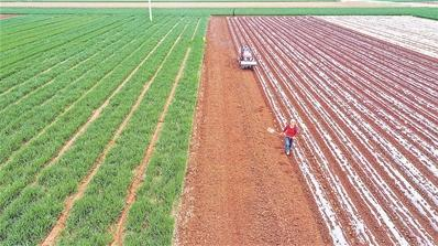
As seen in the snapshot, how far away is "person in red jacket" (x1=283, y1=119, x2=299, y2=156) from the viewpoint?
11287 millimetres

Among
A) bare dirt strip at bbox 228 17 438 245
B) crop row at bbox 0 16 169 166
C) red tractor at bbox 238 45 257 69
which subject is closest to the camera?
bare dirt strip at bbox 228 17 438 245

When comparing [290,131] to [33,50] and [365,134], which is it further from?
[33,50]

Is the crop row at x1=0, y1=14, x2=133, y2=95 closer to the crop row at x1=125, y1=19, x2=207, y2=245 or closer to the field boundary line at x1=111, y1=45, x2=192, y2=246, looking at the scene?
the field boundary line at x1=111, y1=45, x2=192, y2=246

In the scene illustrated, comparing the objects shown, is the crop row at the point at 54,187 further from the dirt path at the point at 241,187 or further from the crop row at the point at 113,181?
the dirt path at the point at 241,187

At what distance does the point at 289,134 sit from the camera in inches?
449

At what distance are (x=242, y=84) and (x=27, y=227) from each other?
44.4 feet

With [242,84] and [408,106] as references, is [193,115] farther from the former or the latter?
[408,106]

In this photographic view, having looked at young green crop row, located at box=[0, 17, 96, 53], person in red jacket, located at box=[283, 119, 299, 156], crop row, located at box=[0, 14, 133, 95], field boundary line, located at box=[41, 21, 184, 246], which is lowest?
young green crop row, located at box=[0, 17, 96, 53]

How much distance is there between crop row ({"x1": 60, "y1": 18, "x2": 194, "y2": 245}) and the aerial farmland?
0.14 ft

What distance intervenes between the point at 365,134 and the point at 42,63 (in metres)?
20.0

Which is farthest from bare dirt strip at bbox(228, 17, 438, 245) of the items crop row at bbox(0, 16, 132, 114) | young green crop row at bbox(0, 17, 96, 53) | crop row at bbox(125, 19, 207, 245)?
young green crop row at bbox(0, 17, 96, 53)

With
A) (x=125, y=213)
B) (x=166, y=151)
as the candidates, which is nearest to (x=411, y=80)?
(x=166, y=151)

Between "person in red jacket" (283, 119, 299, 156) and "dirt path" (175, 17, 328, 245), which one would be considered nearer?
"dirt path" (175, 17, 328, 245)

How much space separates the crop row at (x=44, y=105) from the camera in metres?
12.5
